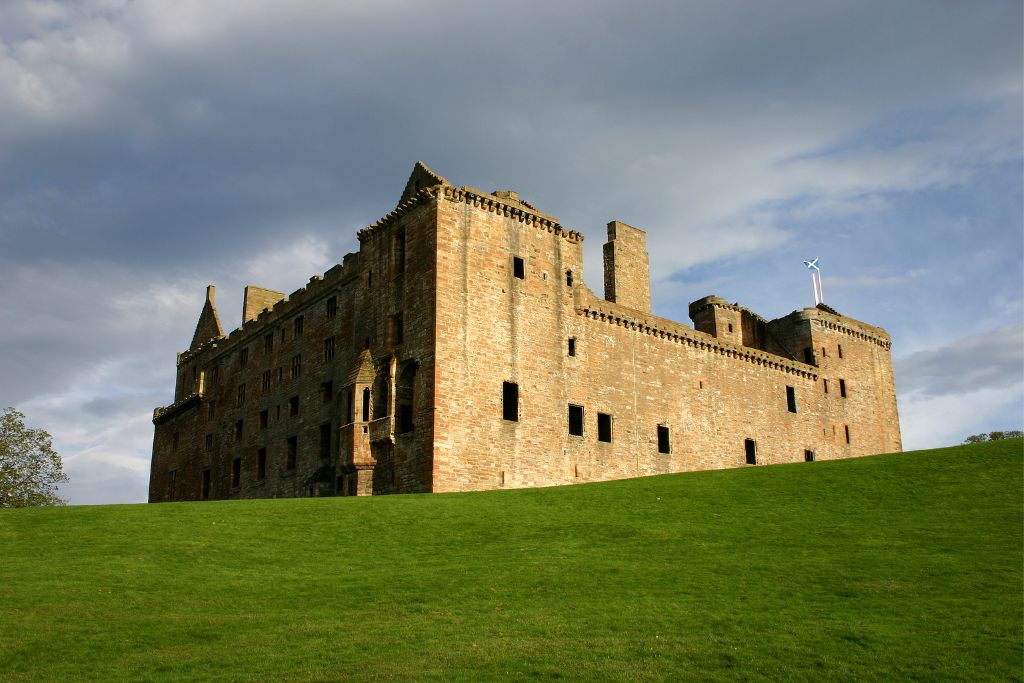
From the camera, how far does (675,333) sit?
161ft

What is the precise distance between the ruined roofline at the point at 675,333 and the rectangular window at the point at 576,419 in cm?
447

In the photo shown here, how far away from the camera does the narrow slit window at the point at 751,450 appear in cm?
5084

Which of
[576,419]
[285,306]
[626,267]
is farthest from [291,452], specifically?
[626,267]

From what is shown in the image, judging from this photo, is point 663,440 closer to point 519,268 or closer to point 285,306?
point 519,268

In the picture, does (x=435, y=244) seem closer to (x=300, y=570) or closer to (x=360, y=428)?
(x=360, y=428)

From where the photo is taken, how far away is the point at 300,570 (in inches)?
885

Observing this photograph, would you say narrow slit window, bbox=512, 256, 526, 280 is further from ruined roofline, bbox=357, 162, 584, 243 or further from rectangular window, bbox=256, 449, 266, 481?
rectangular window, bbox=256, 449, 266, 481

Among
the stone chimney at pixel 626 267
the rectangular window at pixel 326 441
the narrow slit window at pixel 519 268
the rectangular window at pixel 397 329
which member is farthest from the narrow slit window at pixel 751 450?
the rectangular window at pixel 326 441

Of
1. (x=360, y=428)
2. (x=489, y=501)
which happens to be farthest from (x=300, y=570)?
(x=360, y=428)

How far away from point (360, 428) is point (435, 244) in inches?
315

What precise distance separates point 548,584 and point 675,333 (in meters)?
29.9

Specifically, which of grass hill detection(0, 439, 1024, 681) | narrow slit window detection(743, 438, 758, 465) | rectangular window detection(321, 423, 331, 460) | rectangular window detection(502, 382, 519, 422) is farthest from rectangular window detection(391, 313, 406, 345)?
narrow slit window detection(743, 438, 758, 465)

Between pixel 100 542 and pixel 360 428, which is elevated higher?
pixel 360 428

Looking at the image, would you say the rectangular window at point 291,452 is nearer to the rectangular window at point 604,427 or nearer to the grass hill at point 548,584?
the rectangular window at point 604,427
